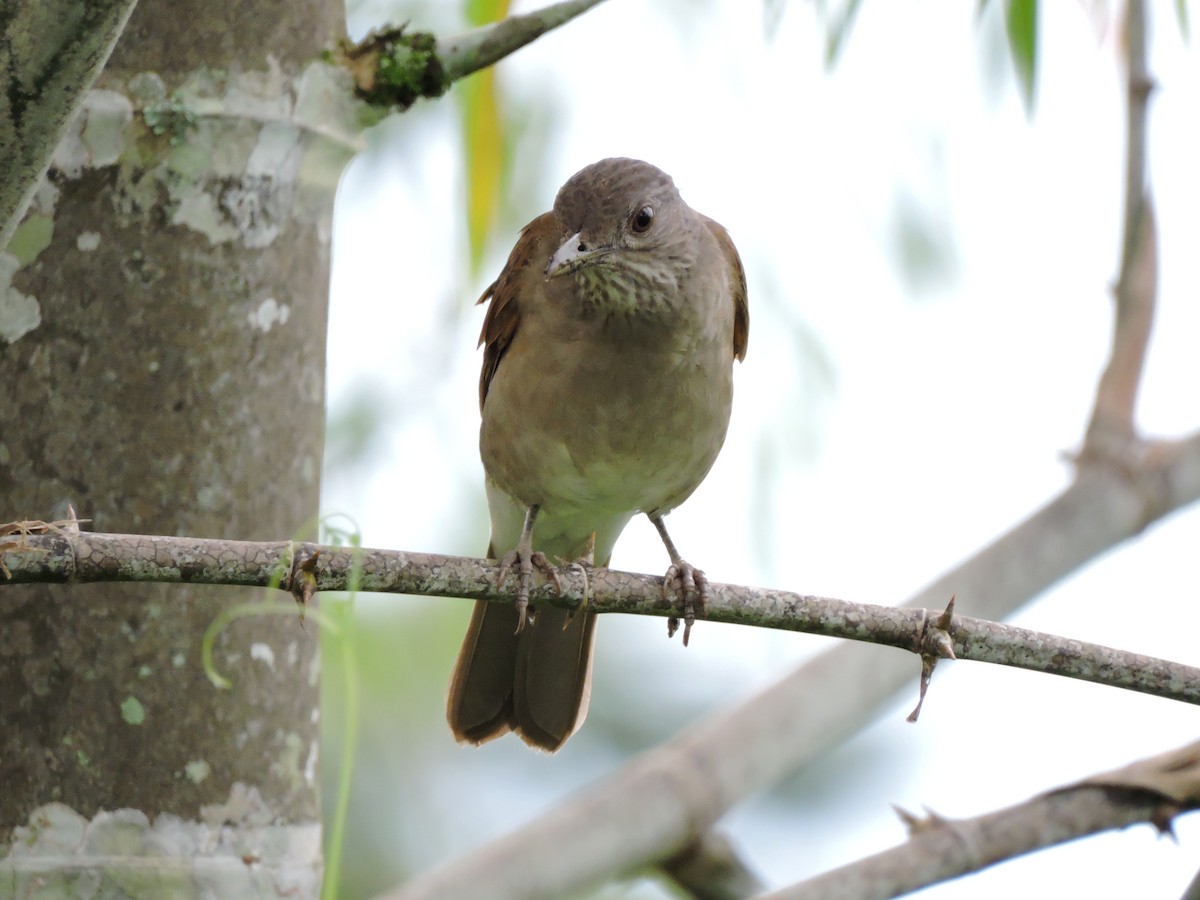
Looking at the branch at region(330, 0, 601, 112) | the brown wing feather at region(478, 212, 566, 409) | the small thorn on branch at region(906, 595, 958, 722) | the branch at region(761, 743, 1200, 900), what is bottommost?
the branch at region(761, 743, 1200, 900)

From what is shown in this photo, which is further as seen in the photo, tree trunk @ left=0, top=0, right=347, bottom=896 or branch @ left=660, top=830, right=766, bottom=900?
branch @ left=660, top=830, right=766, bottom=900

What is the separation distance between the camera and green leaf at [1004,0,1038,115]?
9.91 ft

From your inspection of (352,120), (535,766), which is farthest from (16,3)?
(535,766)

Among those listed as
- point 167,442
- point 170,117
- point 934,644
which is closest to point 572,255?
point 170,117

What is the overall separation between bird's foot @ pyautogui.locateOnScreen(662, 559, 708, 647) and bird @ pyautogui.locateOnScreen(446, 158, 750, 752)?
0.02m

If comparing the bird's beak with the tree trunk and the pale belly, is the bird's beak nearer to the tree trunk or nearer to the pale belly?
the pale belly

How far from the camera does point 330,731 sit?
231 inches

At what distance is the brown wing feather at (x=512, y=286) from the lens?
3.39 metres

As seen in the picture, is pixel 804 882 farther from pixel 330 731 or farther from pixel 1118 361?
pixel 330 731

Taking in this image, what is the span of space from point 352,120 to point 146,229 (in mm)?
415

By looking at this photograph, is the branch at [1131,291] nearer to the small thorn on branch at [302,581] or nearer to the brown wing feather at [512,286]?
the brown wing feather at [512,286]

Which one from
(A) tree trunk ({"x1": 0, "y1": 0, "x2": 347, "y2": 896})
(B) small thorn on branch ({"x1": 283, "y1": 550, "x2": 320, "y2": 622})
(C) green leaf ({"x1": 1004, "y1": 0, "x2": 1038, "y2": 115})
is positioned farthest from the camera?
(C) green leaf ({"x1": 1004, "y1": 0, "x2": 1038, "y2": 115})

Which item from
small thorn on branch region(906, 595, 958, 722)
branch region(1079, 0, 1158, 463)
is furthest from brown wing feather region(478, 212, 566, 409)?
small thorn on branch region(906, 595, 958, 722)

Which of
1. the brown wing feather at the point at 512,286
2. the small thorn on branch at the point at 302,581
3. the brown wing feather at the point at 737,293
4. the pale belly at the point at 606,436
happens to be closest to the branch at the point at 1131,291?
the brown wing feather at the point at 737,293
